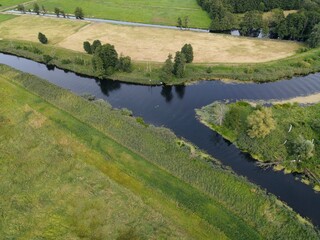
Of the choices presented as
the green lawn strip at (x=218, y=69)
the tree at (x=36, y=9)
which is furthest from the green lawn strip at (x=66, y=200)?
the tree at (x=36, y=9)

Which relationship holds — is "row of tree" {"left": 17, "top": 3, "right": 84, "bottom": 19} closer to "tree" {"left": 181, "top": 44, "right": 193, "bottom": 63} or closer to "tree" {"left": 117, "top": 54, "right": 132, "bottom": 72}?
"tree" {"left": 117, "top": 54, "right": 132, "bottom": 72}

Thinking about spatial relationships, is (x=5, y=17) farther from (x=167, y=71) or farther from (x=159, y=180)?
(x=159, y=180)

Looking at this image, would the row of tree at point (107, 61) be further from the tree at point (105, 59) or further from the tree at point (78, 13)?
the tree at point (78, 13)

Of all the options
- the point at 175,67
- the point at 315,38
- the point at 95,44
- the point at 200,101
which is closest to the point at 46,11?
the point at 95,44

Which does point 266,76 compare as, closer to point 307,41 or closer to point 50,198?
point 307,41

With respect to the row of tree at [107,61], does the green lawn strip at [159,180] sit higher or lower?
lower

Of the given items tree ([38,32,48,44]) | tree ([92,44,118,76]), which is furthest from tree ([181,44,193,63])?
tree ([38,32,48,44])
